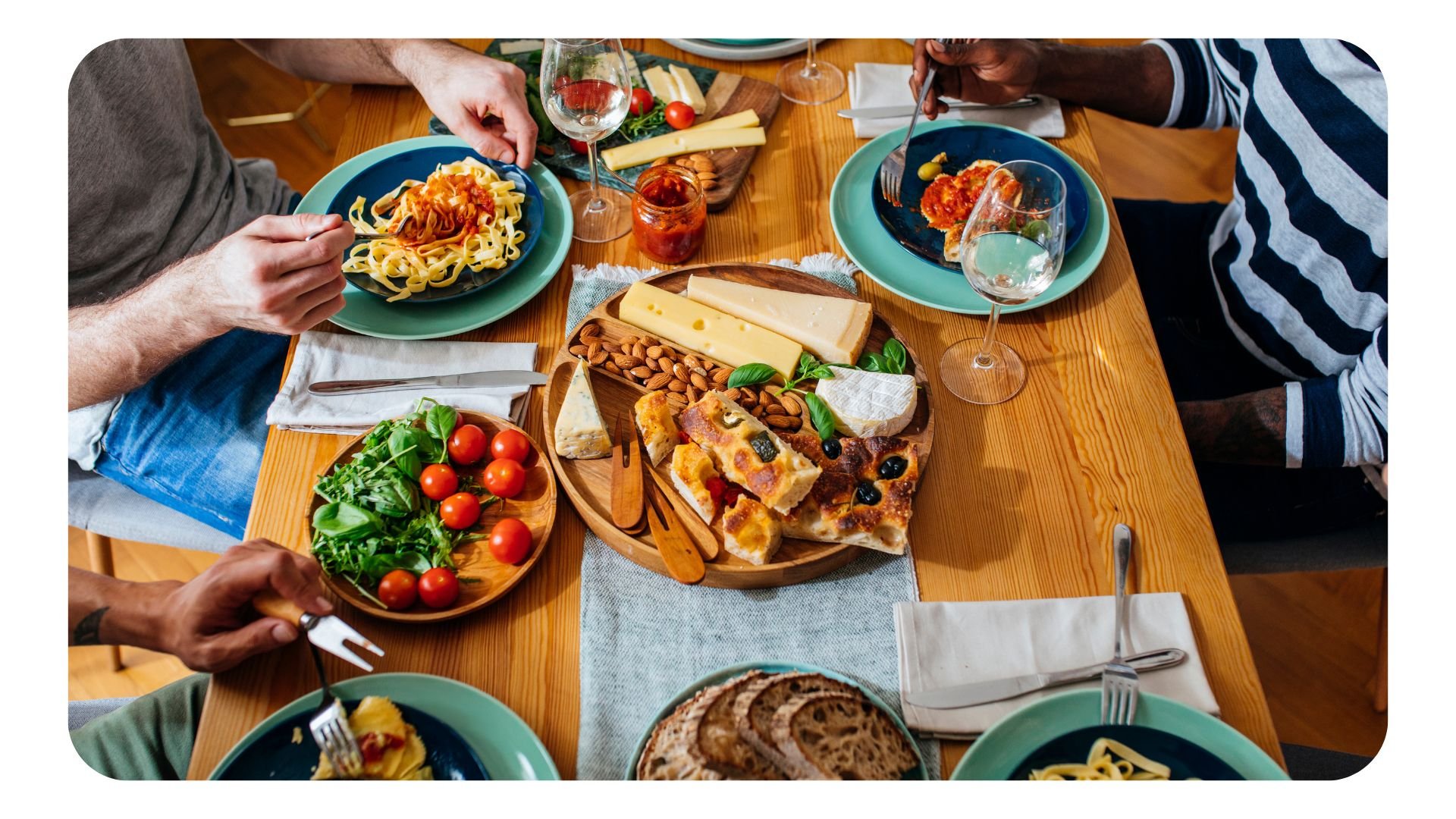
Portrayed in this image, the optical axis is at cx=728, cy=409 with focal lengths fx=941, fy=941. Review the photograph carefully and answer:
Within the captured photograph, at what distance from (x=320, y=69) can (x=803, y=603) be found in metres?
1.71

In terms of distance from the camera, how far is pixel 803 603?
4.81 ft

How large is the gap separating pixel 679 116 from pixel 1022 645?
1.36 meters

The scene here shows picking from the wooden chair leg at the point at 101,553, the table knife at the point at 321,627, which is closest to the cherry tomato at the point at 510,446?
the table knife at the point at 321,627

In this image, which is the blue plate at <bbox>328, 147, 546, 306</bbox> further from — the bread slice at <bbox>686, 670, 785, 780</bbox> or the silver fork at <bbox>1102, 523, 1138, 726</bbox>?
the silver fork at <bbox>1102, 523, 1138, 726</bbox>

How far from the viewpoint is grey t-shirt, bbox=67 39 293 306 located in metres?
1.88

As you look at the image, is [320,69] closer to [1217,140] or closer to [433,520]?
[433,520]

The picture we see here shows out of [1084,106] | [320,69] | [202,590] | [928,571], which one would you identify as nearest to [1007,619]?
[928,571]

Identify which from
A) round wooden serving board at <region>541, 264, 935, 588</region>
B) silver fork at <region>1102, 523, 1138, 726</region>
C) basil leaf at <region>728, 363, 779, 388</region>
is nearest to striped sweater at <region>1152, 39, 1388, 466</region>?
silver fork at <region>1102, 523, 1138, 726</region>

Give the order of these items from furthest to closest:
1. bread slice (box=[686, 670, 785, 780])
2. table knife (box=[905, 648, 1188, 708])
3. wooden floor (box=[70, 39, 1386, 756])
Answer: wooden floor (box=[70, 39, 1386, 756]), table knife (box=[905, 648, 1188, 708]), bread slice (box=[686, 670, 785, 780])

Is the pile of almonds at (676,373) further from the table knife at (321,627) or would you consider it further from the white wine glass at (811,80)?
the white wine glass at (811,80)

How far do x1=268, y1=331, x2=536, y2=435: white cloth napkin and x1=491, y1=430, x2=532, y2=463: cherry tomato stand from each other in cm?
7

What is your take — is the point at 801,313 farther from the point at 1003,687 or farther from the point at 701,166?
the point at 1003,687

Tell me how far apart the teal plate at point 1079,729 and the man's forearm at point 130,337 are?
1.45m

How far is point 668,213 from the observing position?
1.81 meters
